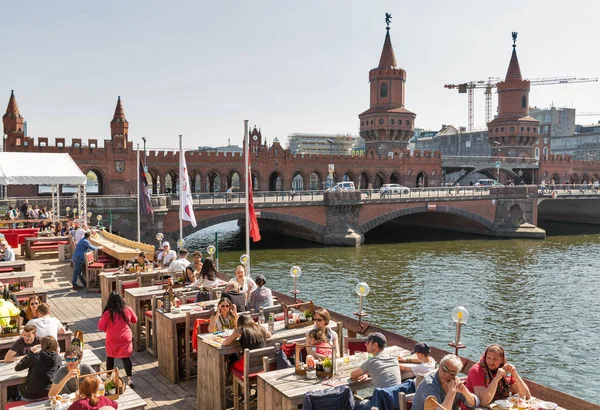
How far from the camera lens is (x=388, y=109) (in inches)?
2418

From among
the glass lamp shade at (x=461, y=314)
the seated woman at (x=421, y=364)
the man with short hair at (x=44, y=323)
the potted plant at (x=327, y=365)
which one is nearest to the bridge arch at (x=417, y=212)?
the glass lamp shade at (x=461, y=314)

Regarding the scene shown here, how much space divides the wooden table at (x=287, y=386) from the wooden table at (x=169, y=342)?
2688mm

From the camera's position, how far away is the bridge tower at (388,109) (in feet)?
201

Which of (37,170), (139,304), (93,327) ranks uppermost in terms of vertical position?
(37,170)

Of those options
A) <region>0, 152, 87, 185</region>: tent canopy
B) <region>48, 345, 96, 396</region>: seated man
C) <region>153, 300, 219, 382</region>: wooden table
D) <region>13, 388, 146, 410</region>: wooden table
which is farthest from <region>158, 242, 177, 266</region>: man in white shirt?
<region>13, 388, 146, 410</region>: wooden table

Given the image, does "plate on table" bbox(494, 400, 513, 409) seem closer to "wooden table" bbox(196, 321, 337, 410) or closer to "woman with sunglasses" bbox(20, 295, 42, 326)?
"wooden table" bbox(196, 321, 337, 410)

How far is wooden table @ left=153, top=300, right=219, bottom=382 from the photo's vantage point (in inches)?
328

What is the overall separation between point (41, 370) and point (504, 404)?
4.91 metres

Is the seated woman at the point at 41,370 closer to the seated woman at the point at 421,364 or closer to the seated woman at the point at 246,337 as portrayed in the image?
the seated woman at the point at 246,337

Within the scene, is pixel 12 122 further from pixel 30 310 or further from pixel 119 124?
pixel 30 310

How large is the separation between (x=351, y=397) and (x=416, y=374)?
1.06 metres

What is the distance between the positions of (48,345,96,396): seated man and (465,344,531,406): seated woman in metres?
4.11

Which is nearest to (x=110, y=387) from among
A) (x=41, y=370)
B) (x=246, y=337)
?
(x=41, y=370)

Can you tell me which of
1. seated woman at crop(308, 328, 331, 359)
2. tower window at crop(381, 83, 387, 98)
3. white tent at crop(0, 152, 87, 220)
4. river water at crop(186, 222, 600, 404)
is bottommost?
river water at crop(186, 222, 600, 404)
